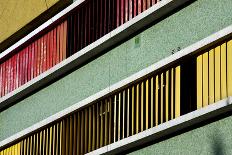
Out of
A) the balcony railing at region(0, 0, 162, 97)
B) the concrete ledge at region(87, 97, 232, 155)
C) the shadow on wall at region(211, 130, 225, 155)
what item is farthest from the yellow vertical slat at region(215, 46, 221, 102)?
the balcony railing at region(0, 0, 162, 97)

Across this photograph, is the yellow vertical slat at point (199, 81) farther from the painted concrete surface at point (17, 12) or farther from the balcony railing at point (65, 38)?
the painted concrete surface at point (17, 12)

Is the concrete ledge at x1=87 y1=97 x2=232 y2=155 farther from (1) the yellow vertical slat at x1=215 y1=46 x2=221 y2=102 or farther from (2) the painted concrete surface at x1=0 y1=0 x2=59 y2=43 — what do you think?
(2) the painted concrete surface at x1=0 y1=0 x2=59 y2=43

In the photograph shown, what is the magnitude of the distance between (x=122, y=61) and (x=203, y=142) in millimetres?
4083

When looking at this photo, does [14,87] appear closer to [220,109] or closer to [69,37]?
[69,37]

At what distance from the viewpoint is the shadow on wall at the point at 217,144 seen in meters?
20.4

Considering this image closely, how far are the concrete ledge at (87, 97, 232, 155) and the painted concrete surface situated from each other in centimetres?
536

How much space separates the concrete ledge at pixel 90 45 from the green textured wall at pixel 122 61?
0.59 ft

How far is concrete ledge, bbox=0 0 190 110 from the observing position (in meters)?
23.3

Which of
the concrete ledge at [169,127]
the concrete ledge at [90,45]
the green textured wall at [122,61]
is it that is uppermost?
the concrete ledge at [90,45]

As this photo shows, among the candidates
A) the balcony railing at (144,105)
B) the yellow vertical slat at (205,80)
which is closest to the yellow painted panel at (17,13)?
the balcony railing at (144,105)

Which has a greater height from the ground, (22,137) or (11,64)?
(11,64)

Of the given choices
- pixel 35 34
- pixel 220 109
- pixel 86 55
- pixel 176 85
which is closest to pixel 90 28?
pixel 86 55

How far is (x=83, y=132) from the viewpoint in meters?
25.0

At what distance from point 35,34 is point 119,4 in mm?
3551
